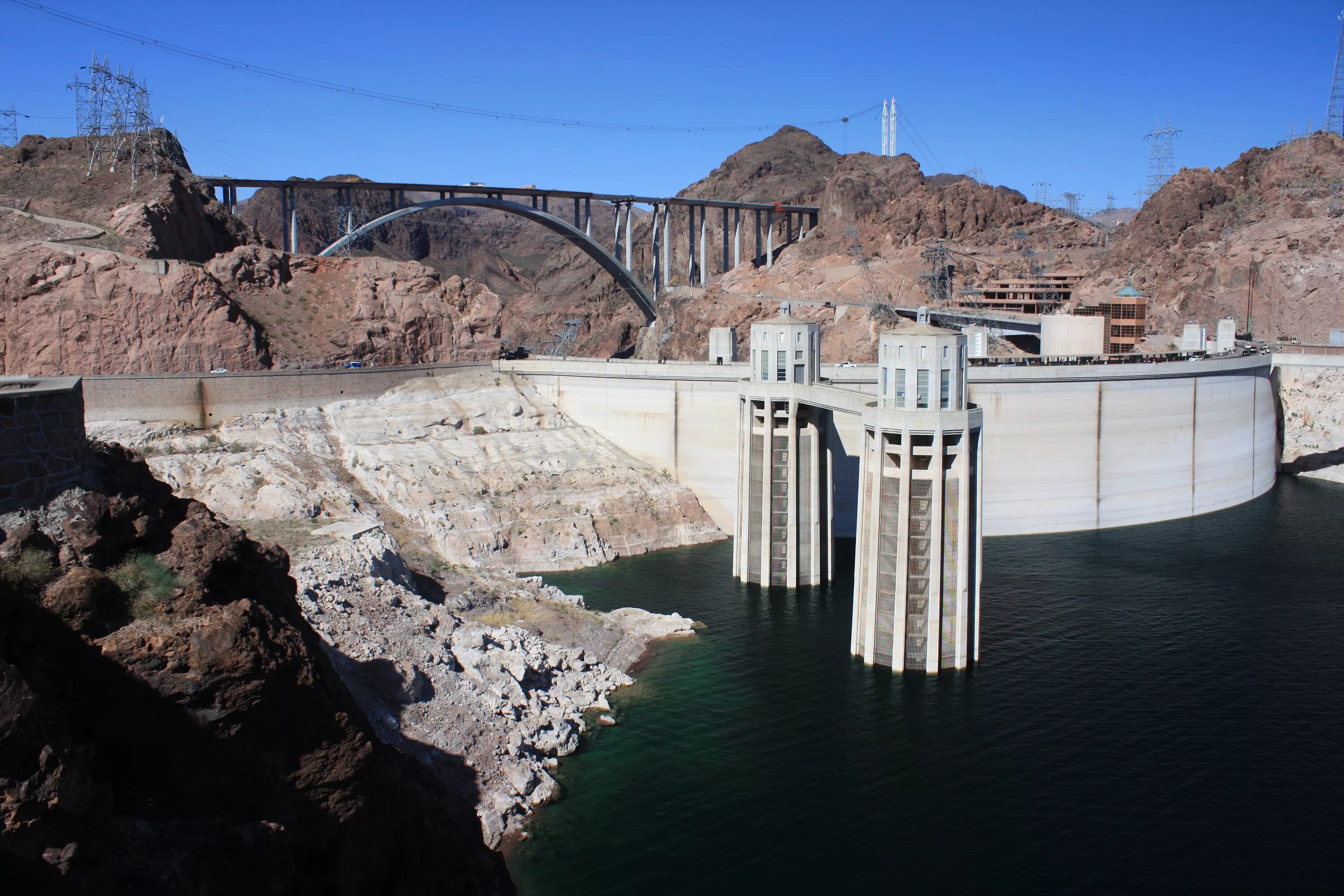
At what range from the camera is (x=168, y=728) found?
13078 millimetres

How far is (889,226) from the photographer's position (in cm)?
10738

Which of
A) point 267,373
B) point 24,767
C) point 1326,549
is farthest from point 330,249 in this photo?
point 24,767

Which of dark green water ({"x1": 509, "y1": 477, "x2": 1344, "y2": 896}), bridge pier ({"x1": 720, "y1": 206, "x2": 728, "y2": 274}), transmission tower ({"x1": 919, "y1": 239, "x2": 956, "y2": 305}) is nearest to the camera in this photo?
dark green water ({"x1": 509, "y1": 477, "x2": 1344, "y2": 896})

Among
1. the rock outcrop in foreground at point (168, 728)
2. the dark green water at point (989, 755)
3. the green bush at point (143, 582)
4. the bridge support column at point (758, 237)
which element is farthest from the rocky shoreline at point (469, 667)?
the bridge support column at point (758, 237)

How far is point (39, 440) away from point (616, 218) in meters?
96.4

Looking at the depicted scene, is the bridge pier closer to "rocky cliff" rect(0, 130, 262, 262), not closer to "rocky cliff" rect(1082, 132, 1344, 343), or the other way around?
"rocky cliff" rect(1082, 132, 1344, 343)

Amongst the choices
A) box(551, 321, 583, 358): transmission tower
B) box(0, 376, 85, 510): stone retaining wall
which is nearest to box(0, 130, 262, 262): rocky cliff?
box(551, 321, 583, 358): transmission tower

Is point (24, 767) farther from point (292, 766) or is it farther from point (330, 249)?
point (330, 249)

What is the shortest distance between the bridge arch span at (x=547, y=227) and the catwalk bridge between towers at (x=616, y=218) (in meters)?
0.10

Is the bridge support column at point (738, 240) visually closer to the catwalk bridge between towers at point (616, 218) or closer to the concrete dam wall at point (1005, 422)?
the catwalk bridge between towers at point (616, 218)

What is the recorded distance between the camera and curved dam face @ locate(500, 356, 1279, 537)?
186 feet

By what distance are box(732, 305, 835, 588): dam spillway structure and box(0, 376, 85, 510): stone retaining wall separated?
1375 inches

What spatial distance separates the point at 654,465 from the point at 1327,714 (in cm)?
3477

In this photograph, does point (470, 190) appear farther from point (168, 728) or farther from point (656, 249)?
point (168, 728)
